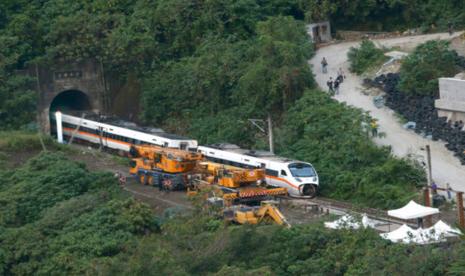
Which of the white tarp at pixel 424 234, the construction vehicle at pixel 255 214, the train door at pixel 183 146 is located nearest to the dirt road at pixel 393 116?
the white tarp at pixel 424 234

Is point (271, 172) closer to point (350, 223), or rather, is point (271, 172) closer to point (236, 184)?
point (236, 184)

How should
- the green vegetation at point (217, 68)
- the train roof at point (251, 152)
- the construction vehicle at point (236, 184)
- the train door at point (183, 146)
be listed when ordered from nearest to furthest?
the construction vehicle at point (236, 184)
the green vegetation at point (217, 68)
the train roof at point (251, 152)
the train door at point (183, 146)

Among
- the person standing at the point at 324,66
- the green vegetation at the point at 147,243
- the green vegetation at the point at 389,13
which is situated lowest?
the green vegetation at the point at 147,243

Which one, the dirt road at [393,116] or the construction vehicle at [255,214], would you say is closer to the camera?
the construction vehicle at [255,214]

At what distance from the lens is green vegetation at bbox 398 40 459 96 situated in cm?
5834

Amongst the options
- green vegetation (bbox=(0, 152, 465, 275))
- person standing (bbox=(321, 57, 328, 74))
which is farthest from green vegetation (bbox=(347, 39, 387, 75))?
green vegetation (bbox=(0, 152, 465, 275))

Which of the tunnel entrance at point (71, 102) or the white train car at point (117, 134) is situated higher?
the tunnel entrance at point (71, 102)

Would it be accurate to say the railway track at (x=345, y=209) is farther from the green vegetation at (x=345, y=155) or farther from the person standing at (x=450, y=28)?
the person standing at (x=450, y=28)

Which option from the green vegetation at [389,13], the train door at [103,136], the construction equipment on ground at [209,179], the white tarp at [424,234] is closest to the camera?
the white tarp at [424,234]

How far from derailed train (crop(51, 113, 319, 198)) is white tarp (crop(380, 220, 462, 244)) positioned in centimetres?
854

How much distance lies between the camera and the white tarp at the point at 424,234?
43.3m

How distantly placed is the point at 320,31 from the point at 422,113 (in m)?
14.3

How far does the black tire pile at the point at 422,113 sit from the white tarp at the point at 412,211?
7084 mm

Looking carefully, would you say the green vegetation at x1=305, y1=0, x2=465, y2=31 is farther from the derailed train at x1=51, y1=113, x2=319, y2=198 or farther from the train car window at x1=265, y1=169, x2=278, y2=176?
the train car window at x1=265, y1=169, x2=278, y2=176
